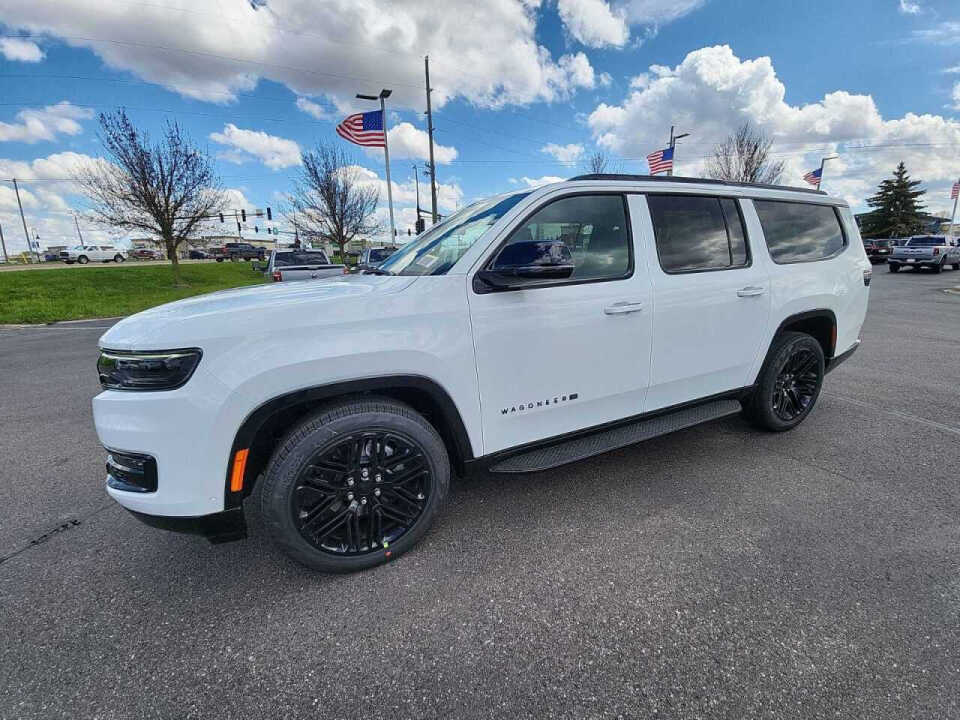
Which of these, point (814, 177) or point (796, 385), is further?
point (814, 177)

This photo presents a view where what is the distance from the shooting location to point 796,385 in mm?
3766

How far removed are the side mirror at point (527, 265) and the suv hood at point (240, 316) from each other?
41cm

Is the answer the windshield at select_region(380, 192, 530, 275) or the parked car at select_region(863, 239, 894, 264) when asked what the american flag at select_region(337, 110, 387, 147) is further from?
the parked car at select_region(863, 239, 894, 264)

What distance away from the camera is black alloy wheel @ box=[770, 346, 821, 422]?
11.9 ft

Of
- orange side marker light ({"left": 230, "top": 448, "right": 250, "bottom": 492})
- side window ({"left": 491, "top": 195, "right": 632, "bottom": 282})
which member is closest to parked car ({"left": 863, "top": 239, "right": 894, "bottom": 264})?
side window ({"left": 491, "top": 195, "right": 632, "bottom": 282})

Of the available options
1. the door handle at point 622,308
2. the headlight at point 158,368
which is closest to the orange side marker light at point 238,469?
the headlight at point 158,368

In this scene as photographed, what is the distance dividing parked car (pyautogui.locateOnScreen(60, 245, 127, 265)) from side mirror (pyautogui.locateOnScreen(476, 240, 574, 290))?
188ft

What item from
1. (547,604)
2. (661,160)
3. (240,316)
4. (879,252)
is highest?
(661,160)

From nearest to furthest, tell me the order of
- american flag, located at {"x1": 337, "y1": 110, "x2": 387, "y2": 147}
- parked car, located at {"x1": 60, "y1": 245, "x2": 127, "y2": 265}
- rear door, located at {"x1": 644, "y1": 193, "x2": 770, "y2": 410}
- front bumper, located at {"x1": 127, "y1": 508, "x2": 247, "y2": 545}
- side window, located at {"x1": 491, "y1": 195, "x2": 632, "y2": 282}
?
front bumper, located at {"x1": 127, "y1": 508, "x2": 247, "y2": 545} < side window, located at {"x1": 491, "y1": 195, "x2": 632, "y2": 282} < rear door, located at {"x1": 644, "y1": 193, "x2": 770, "y2": 410} < american flag, located at {"x1": 337, "y1": 110, "x2": 387, "y2": 147} < parked car, located at {"x1": 60, "y1": 245, "x2": 127, "y2": 265}

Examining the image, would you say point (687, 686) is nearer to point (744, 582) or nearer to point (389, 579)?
point (744, 582)

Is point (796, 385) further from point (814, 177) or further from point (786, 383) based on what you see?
point (814, 177)

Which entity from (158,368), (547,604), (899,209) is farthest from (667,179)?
(899,209)

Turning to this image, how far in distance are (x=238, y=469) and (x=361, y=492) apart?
0.55 metres

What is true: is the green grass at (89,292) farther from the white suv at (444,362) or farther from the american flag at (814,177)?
the american flag at (814,177)
